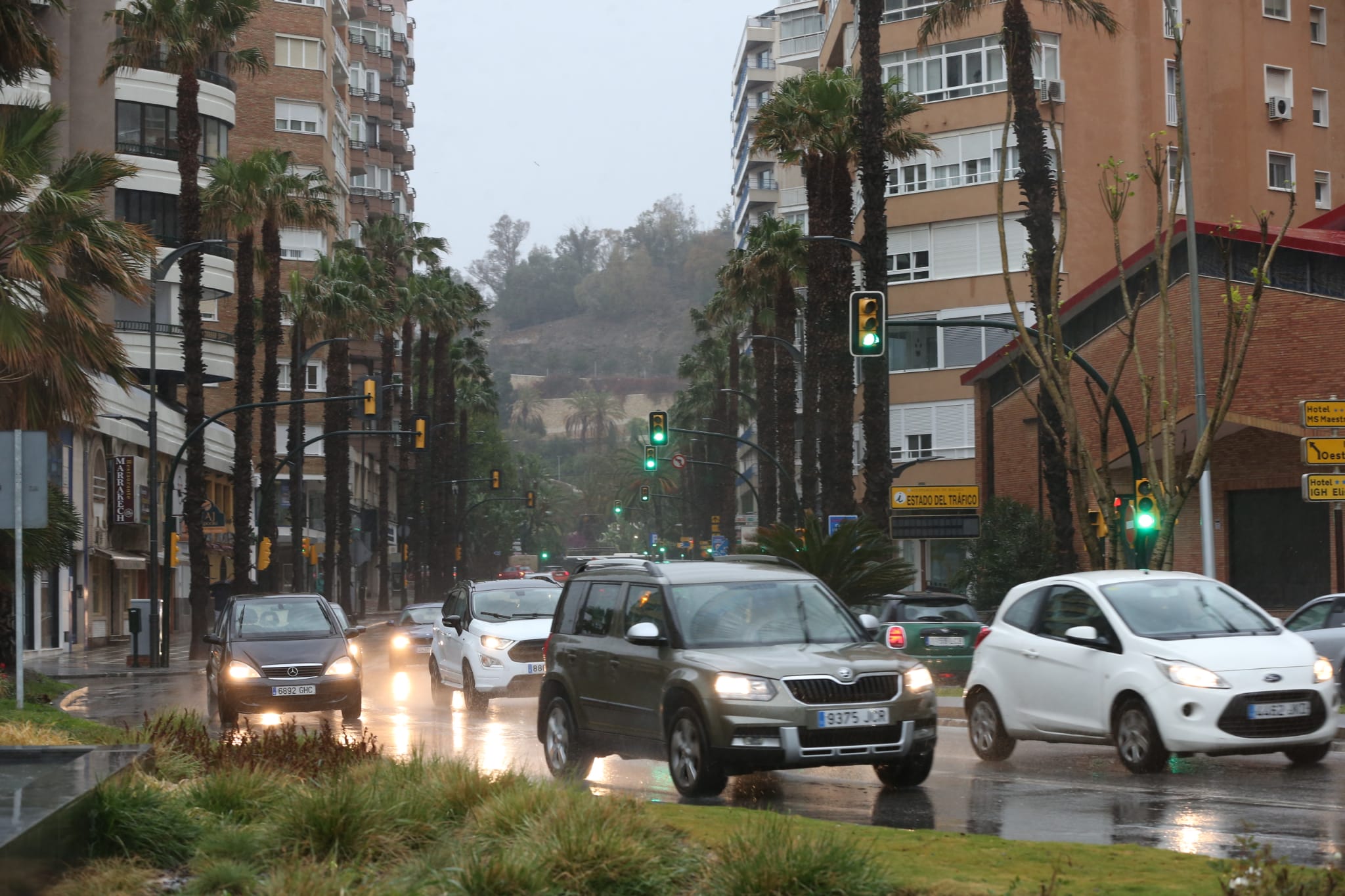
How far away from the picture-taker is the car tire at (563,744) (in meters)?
13.8

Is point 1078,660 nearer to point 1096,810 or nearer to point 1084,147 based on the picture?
point 1096,810

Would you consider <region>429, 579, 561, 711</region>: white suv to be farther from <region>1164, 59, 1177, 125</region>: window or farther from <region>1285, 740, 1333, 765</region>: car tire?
<region>1164, 59, 1177, 125</region>: window

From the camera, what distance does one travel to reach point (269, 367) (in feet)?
164

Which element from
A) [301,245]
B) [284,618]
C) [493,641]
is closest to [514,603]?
[493,641]

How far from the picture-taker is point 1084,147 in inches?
2323

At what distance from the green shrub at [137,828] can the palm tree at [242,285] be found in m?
36.2

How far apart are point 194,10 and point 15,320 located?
72.0 feet

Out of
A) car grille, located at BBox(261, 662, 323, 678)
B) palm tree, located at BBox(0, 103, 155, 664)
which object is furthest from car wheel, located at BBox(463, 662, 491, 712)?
palm tree, located at BBox(0, 103, 155, 664)

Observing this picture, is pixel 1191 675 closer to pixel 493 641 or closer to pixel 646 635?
pixel 646 635

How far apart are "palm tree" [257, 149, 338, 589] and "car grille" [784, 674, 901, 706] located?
38.3 m

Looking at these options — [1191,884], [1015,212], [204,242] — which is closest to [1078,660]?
[1191,884]

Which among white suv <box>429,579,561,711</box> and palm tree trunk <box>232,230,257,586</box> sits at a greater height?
palm tree trunk <box>232,230,257,586</box>

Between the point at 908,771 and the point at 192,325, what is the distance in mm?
32085

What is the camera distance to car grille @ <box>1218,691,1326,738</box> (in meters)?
12.8
